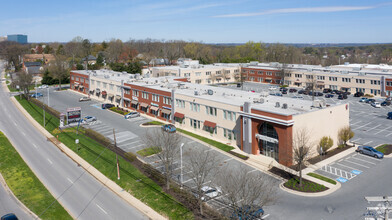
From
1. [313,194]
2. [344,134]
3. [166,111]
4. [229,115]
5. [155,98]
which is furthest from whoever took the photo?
[155,98]

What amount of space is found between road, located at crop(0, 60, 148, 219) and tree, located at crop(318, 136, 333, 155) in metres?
24.4

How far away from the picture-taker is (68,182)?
36562mm

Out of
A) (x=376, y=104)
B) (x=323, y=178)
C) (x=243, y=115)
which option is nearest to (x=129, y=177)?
(x=243, y=115)

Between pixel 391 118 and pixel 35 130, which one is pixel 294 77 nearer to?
pixel 391 118

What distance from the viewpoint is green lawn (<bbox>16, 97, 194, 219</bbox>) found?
2964cm

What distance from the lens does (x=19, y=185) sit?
36.0m

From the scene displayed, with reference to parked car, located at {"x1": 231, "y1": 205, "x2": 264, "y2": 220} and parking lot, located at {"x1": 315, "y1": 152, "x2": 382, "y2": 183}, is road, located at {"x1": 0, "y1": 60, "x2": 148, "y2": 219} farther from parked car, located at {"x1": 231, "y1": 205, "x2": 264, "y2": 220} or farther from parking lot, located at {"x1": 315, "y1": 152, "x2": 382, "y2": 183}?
parking lot, located at {"x1": 315, "y1": 152, "x2": 382, "y2": 183}

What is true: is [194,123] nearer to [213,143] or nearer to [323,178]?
[213,143]

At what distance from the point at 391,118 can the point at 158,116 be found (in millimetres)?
42978

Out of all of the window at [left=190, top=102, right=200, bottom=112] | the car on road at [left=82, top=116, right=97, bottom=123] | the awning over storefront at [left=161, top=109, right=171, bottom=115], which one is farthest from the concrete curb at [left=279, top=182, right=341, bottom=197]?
the car on road at [left=82, top=116, right=97, bottom=123]

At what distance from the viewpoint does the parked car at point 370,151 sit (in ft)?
133

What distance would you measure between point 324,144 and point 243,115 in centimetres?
1069

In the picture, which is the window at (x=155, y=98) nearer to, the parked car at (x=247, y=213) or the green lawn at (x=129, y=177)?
the green lawn at (x=129, y=177)

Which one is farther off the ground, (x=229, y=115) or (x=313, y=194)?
(x=229, y=115)
